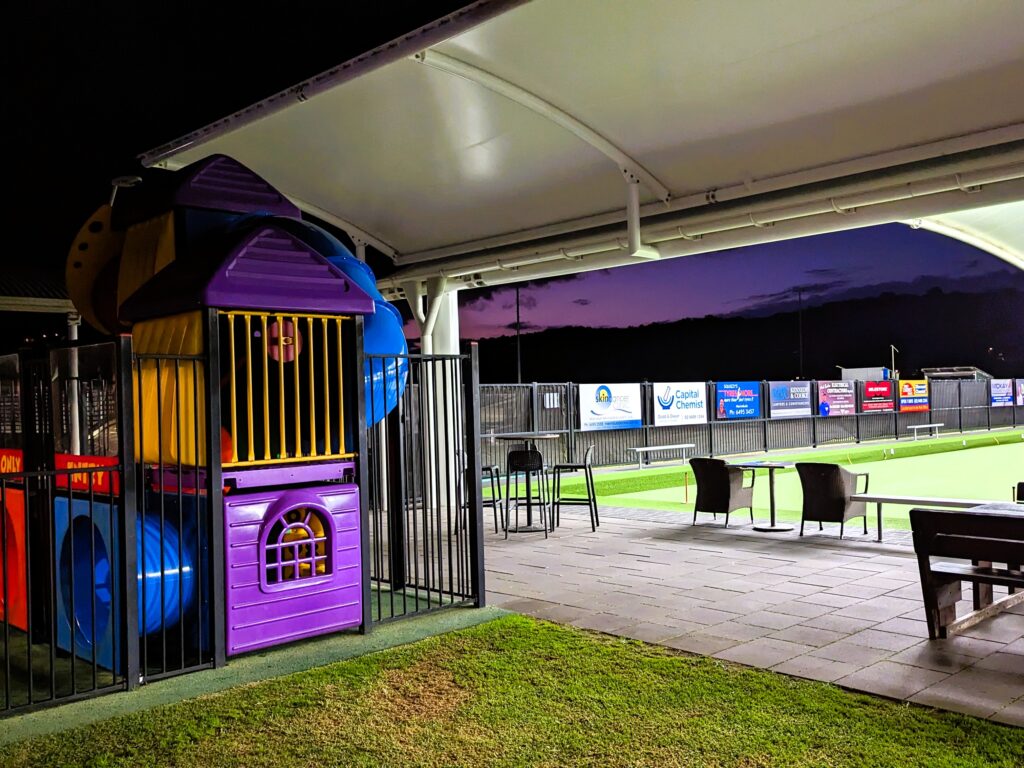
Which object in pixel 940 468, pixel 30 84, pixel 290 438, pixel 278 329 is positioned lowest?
pixel 940 468

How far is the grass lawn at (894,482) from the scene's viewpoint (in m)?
14.1

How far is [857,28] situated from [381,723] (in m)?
6.10

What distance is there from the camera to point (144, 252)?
6969 mm

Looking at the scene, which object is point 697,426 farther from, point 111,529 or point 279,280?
point 111,529

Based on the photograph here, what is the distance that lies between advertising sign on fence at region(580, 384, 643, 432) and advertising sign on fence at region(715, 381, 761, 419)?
2956mm

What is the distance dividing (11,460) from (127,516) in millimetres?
2442

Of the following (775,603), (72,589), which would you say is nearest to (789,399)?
(775,603)

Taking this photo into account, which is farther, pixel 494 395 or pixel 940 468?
pixel 940 468

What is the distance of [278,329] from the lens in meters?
6.25

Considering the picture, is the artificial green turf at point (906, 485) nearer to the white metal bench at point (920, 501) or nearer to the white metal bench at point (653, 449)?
the white metal bench at point (653, 449)

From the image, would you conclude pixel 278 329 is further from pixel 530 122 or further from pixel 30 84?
pixel 30 84

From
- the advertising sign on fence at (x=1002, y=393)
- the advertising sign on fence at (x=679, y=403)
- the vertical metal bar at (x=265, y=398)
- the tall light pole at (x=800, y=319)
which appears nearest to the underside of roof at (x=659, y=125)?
the vertical metal bar at (x=265, y=398)

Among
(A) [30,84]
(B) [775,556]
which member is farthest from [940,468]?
(A) [30,84]

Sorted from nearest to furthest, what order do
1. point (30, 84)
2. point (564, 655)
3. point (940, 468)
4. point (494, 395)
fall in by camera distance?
point (564, 655)
point (30, 84)
point (494, 395)
point (940, 468)
